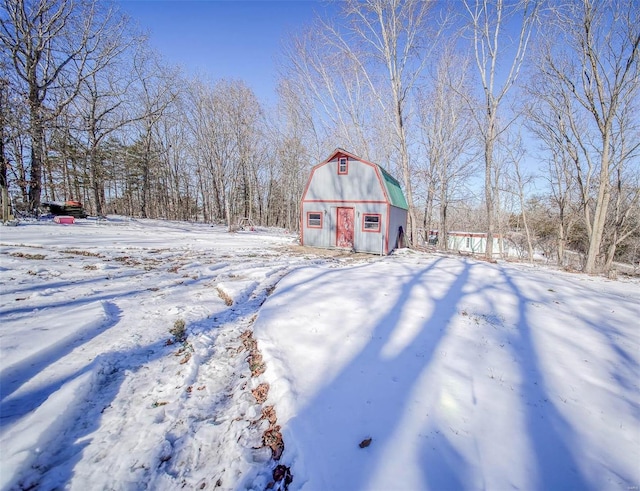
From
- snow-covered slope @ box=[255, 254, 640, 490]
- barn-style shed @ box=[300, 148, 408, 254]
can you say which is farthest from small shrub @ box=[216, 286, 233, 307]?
→ barn-style shed @ box=[300, 148, 408, 254]

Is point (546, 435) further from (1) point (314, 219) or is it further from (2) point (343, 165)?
(1) point (314, 219)

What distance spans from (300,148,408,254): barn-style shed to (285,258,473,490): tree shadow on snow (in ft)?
28.9

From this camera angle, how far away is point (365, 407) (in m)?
2.40

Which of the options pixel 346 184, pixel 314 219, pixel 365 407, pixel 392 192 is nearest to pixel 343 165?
pixel 346 184

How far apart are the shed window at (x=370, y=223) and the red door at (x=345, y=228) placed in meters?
0.67

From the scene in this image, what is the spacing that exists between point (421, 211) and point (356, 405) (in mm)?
32930

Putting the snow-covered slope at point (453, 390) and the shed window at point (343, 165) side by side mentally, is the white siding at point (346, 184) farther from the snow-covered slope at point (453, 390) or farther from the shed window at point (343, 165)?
the snow-covered slope at point (453, 390)

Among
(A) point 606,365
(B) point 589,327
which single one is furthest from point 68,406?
(B) point 589,327

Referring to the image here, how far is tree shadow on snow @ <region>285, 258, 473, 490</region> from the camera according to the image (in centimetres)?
187

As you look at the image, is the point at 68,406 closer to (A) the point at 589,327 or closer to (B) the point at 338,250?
(A) the point at 589,327

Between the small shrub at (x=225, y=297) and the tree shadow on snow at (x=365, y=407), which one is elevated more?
the small shrub at (x=225, y=297)

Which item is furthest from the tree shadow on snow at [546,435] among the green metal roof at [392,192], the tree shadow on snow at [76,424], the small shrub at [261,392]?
the green metal roof at [392,192]

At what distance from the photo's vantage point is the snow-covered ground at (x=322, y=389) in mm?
1862

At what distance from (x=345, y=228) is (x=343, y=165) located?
10.0 ft
